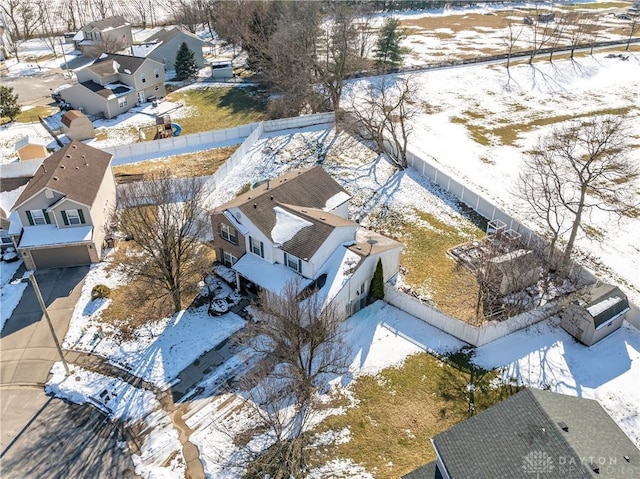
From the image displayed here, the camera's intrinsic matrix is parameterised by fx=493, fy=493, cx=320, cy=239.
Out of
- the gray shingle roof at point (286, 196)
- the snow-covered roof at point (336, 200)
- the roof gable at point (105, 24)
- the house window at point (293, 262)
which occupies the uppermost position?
the roof gable at point (105, 24)

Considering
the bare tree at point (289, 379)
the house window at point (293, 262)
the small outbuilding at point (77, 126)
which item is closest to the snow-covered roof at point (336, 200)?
the house window at point (293, 262)

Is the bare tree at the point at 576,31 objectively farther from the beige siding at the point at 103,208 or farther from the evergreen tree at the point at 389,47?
the beige siding at the point at 103,208

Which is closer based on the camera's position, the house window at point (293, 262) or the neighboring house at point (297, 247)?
the neighboring house at point (297, 247)

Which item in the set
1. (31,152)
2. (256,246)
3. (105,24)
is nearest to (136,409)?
(256,246)

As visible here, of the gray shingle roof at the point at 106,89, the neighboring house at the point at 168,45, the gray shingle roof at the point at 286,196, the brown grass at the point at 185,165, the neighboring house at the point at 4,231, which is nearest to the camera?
the gray shingle roof at the point at 286,196

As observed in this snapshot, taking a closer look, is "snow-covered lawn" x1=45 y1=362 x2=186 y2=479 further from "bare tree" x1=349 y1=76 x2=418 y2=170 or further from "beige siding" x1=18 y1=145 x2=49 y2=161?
"bare tree" x1=349 y1=76 x2=418 y2=170

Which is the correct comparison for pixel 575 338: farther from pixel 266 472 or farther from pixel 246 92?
pixel 246 92

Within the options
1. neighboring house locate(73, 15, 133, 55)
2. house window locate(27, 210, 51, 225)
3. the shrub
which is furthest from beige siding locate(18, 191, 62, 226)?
neighboring house locate(73, 15, 133, 55)

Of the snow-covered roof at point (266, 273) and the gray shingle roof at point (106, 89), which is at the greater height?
the gray shingle roof at point (106, 89)
